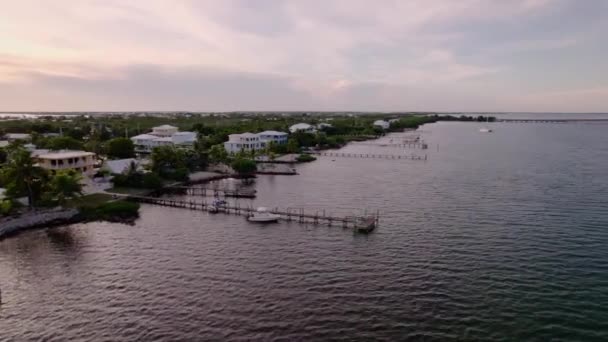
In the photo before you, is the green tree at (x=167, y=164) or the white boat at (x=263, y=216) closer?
the white boat at (x=263, y=216)

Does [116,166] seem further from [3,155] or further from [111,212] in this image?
[3,155]

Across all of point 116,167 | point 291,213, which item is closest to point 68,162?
point 116,167

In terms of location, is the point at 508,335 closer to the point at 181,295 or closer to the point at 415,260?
the point at 415,260

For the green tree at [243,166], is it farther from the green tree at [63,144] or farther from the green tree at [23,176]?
the green tree at [23,176]

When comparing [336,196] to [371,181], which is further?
[371,181]

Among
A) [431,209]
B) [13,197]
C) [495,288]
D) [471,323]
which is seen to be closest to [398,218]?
[431,209]

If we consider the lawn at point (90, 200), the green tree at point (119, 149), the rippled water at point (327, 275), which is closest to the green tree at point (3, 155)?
the green tree at point (119, 149)
